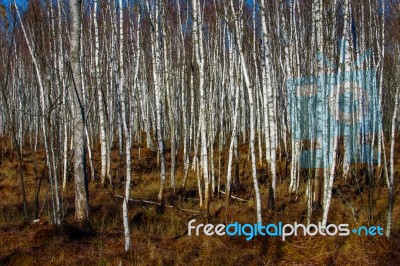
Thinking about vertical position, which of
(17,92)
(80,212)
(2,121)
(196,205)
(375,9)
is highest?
(375,9)

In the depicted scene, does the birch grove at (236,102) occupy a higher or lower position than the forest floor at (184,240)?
higher

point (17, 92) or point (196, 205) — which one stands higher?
point (17, 92)

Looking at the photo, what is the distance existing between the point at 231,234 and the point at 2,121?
1981 cm

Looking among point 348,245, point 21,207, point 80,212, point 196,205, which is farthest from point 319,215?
point 21,207

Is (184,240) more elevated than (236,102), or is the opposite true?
(236,102)

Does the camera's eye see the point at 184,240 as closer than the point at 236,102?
Yes

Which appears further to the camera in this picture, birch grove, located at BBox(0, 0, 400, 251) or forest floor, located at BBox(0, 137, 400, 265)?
birch grove, located at BBox(0, 0, 400, 251)

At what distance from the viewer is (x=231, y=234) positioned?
20.7ft

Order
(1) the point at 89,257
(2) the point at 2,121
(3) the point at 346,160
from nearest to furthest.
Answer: (1) the point at 89,257, (3) the point at 346,160, (2) the point at 2,121

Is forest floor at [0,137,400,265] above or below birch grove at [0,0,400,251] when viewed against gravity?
below

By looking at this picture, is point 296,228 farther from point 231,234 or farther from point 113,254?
point 113,254

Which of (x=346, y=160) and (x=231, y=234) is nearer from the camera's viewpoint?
(x=231, y=234)

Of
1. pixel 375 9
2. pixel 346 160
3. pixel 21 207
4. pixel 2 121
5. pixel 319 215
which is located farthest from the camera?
pixel 2 121

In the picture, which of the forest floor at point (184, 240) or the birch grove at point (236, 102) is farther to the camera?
the birch grove at point (236, 102)
